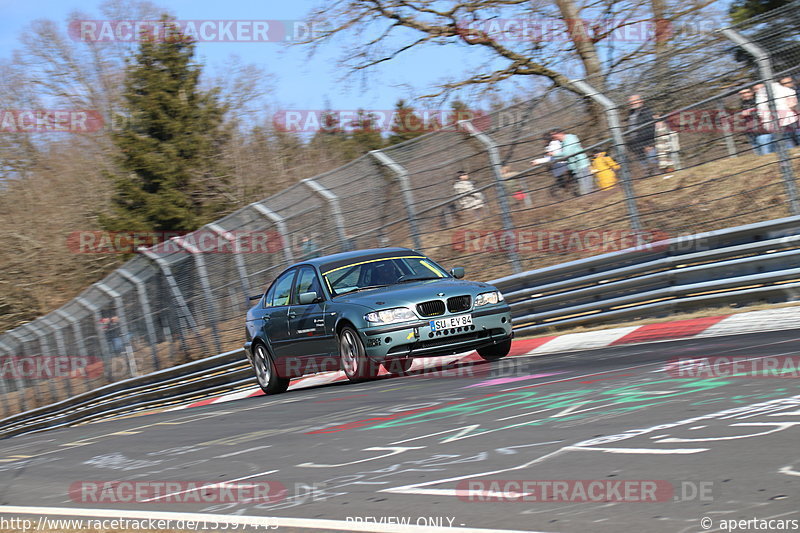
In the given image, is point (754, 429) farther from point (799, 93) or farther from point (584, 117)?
point (584, 117)

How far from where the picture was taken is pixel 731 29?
11.2m

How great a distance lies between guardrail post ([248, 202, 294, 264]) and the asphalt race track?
6798 mm

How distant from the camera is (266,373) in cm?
1282

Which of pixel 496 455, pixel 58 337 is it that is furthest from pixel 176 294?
pixel 496 455

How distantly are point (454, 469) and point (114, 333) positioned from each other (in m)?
17.7

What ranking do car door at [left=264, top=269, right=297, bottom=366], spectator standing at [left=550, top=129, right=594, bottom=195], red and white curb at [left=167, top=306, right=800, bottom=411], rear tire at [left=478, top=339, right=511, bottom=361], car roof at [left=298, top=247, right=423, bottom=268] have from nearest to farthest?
red and white curb at [left=167, top=306, right=800, bottom=411]
rear tire at [left=478, top=339, right=511, bottom=361]
car roof at [left=298, top=247, right=423, bottom=268]
car door at [left=264, top=269, right=297, bottom=366]
spectator standing at [left=550, top=129, right=594, bottom=195]

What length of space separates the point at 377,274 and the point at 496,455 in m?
6.21

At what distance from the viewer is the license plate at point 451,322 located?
10.1 metres

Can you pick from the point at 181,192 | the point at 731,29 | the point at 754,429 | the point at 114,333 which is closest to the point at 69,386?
the point at 114,333

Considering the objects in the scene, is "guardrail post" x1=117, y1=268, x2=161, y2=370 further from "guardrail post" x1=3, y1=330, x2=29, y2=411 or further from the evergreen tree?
the evergreen tree

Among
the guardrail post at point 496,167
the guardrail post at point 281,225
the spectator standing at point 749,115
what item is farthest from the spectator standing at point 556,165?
the guardrail post at point 281,225

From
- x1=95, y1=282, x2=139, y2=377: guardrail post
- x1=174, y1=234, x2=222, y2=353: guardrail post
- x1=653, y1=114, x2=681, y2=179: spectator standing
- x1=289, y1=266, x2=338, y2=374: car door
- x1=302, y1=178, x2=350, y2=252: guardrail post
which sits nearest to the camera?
x1=289, y1=266, x2=338, y2=374: car door

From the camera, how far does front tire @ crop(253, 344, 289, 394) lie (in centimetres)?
1262

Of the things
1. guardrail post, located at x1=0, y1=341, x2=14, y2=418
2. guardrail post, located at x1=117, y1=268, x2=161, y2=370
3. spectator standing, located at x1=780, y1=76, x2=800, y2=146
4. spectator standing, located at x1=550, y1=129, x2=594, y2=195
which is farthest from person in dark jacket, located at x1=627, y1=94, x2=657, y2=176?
guardrail post, located at x1=0, y1=341, x2=14, y2=418
